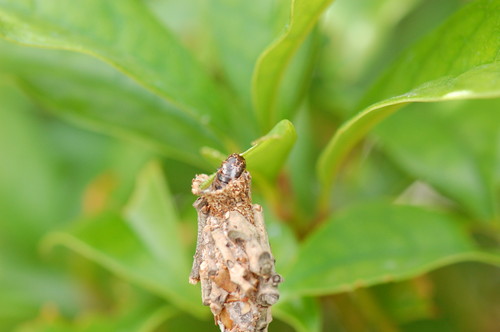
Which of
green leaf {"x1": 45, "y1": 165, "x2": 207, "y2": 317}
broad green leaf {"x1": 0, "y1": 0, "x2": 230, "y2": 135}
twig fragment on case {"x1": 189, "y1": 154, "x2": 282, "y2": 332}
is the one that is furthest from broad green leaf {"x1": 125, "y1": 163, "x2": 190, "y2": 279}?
twig fragment on case {"x1": 189, "y1": 154, "x2": 282, "y2": 332}

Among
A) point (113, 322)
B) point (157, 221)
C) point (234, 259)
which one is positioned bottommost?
point (234, 259)

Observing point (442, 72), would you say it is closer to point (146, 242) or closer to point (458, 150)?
point (458, 150)

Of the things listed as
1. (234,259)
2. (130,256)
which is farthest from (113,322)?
(234,259)

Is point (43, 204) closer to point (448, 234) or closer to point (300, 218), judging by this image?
point (300, 218)

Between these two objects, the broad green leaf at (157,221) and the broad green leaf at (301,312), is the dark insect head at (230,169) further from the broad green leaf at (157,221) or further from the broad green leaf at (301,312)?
the broad green leaf at (157,221)

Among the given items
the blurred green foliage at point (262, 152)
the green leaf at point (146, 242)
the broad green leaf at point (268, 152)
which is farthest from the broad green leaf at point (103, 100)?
the broad green leaf at point (268, 152)

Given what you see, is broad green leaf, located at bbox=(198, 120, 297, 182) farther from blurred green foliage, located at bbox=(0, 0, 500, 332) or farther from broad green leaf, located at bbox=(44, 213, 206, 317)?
broad green leaf, located at bbox=(44, 213, 206, 317)
